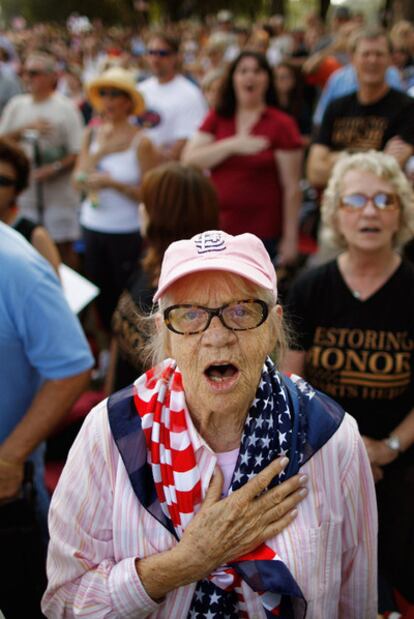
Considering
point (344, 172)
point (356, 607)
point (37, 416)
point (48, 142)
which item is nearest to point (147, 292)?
point (37, 416)

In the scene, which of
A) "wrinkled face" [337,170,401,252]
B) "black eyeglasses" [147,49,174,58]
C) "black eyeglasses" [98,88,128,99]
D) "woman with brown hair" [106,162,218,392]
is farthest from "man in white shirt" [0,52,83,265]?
"wrinkled face" [337,170,401,252]

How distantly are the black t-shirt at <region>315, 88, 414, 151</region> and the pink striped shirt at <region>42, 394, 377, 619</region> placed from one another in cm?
248

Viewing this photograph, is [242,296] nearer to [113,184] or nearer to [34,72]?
[113,184]

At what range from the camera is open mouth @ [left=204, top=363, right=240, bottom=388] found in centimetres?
142

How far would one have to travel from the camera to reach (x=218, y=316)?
55.4 inches

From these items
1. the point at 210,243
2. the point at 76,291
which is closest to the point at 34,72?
the point at 76,291

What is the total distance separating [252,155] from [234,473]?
8.48ft

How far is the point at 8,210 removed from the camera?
276cm

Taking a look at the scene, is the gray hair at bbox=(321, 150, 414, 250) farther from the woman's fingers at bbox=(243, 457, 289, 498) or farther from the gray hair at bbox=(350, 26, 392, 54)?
the gray hair at bbox=(350, 26, 392, 54)

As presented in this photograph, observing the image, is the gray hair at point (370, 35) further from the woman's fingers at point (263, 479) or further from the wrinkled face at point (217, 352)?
the woman's fingers at point (263, 479)

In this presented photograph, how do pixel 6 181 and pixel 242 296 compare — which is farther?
pixel 6 181

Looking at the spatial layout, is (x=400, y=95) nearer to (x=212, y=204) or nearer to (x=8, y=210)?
(x=212, y=204)

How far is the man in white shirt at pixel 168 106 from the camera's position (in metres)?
4.76

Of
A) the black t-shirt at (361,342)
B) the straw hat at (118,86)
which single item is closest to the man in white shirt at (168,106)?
the straw hat at (118,86)
